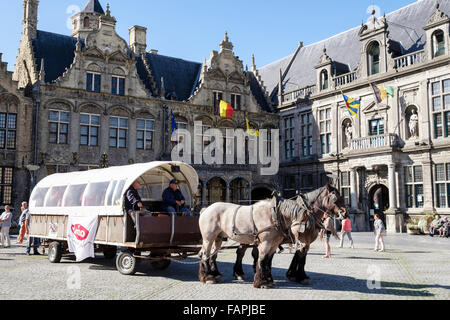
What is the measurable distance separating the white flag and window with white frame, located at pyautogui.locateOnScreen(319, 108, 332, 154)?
24191mm

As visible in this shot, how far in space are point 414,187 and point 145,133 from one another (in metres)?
18.2

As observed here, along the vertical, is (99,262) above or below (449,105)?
below

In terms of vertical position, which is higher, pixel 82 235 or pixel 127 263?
pixel 82 235

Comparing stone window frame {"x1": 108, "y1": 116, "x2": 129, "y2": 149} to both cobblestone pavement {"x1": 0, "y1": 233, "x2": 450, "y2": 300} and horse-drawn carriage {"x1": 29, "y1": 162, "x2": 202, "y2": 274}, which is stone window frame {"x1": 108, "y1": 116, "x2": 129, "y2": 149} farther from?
cobblestone pavement {"x1": 0, "y1": 233, "x2": 450, "y2": 300}

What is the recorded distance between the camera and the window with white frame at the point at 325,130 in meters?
32.9

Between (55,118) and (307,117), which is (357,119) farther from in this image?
(55,118)

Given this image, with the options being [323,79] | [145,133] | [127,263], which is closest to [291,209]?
[127,263]

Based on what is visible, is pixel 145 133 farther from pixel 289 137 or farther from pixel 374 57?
pixel 374 57

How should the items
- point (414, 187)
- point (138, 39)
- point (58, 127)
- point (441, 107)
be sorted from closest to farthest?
point (441, 107) < point (414, 187) < point (58, 127) < point (138, 39)

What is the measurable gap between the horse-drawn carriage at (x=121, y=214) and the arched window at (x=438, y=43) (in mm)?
20833

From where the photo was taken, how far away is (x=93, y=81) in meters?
29.3

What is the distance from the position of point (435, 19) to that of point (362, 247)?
53.0 feet

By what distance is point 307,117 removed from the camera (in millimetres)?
34719
